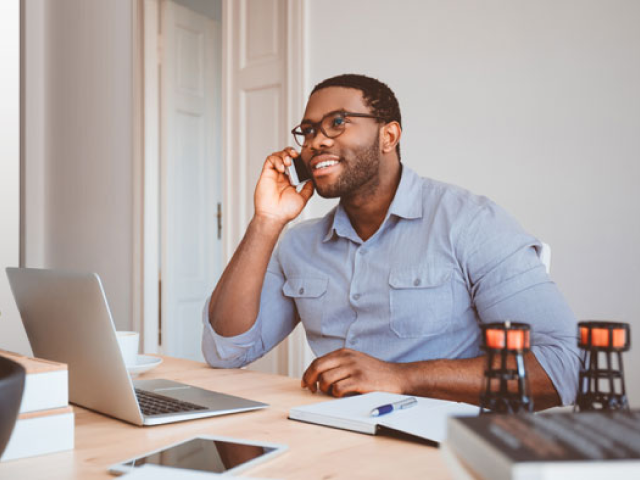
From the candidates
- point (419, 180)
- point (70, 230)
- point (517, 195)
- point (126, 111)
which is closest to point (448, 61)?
point (517, 195)

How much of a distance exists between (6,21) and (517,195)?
273cm

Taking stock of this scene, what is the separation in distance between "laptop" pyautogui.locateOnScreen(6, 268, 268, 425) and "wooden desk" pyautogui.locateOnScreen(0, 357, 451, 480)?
0.07 feet

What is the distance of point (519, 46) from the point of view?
2.15 m

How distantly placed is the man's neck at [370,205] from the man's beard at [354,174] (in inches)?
0.7

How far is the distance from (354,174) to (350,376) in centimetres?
64

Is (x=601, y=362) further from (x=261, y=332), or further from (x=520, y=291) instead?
Answer: (x=261, y=332)

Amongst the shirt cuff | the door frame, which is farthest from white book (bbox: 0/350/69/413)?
the door frame

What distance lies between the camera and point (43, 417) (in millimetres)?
716

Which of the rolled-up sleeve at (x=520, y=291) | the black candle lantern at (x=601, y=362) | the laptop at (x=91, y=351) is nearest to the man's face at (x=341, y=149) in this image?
the rolled-up sleeve at (x=520, y=291)

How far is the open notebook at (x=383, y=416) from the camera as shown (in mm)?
766

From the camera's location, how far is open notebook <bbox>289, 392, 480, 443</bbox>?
77 cm

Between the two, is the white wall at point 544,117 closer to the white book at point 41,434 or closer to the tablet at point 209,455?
the tablet at point 209,455

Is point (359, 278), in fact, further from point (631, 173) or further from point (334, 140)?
point (631, 173)

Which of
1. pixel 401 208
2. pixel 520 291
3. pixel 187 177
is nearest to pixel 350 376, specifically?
pixel 520 291
